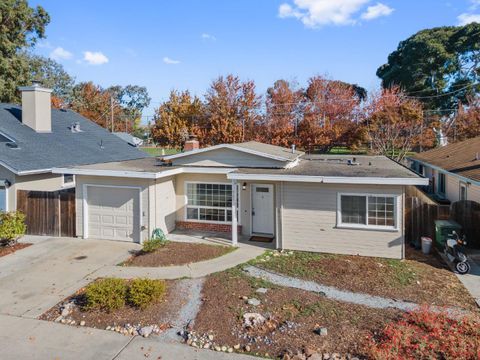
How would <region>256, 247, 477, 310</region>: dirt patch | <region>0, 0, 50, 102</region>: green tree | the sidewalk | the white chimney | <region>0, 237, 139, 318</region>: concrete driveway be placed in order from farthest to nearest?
<region>0, 0, 50, 102</region>: green tree
the white chimney
<region>256, 247, 477, 310</region>: dirt patch
<region>0, 237, 139, 318</region>: concrete driveway
the sidewalk

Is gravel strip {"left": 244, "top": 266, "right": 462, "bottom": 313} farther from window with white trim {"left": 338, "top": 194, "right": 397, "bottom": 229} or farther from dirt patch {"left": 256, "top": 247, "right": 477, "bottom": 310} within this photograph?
window with white trim {"left": 338, "top": 194, "right": 397, "bottom": 229}

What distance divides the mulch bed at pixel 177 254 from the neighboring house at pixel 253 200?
1.12 m

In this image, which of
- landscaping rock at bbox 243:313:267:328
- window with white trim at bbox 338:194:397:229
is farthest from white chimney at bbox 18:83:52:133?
landscaping rock at bbox 243:313:267:328

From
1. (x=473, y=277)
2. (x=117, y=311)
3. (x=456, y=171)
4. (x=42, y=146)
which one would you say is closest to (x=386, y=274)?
(x=473, y=277)

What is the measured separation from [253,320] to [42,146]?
51.8ft

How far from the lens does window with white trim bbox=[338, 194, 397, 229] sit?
12.4m

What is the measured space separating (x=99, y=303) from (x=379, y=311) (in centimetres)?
626

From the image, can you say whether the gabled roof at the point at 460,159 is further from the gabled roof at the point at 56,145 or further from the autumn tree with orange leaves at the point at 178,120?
the autumn tree with orange leaves at the point at 178,120

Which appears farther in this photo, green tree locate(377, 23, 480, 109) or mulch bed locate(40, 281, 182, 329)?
green tree locate(377, 23, 480, 109)

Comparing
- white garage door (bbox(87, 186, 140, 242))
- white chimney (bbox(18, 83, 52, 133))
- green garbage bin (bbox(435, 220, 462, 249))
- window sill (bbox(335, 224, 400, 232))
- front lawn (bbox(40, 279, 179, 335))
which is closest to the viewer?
front lawn (bbox(40, 279, 179, 335))

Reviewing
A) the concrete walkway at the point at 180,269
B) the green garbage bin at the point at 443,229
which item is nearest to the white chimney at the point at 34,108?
the concrete walkway at the point at 180,269

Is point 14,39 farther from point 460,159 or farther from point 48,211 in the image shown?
point 460,159

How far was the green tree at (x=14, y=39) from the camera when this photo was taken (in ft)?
95.5

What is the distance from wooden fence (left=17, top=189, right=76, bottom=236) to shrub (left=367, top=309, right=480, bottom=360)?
12494mm
